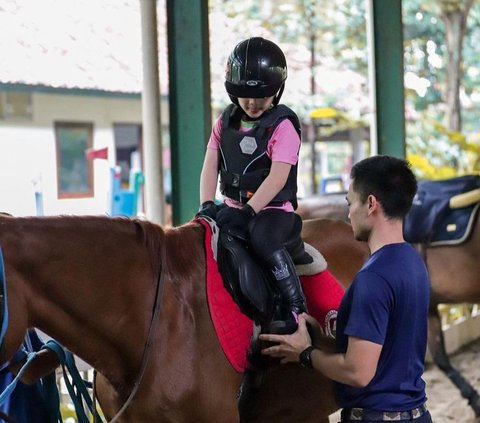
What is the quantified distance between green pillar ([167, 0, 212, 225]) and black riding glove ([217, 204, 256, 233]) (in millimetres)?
1872

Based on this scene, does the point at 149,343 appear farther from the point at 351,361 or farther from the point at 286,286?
the point at 351,361

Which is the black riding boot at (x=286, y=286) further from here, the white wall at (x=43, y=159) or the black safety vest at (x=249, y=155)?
the white wall at (x=43, y=159)

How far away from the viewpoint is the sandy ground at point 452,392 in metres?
5.05

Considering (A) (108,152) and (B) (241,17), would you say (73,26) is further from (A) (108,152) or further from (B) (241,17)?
(B) (241,17)

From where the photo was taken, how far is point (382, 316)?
196 cm

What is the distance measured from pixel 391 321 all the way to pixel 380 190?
0.33 meters

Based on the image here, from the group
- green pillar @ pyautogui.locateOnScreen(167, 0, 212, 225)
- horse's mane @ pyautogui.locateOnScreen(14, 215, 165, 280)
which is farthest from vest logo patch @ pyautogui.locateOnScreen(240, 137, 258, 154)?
green pillar @ pyautogui.locateOnScreen(167, 0, 212, 225)

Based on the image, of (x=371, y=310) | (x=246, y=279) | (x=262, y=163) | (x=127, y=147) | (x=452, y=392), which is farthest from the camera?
(x=127, y=147)

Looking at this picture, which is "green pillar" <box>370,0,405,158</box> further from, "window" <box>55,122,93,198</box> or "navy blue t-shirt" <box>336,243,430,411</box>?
"navy blue t-shirt" <box>336,243,430,411</box>

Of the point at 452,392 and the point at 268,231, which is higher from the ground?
the point at 268,231

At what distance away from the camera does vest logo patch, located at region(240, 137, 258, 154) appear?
2.62m

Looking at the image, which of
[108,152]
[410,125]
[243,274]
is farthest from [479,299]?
[410,125]

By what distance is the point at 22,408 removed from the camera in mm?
2443

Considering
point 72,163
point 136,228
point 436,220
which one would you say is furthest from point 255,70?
point 436,220
